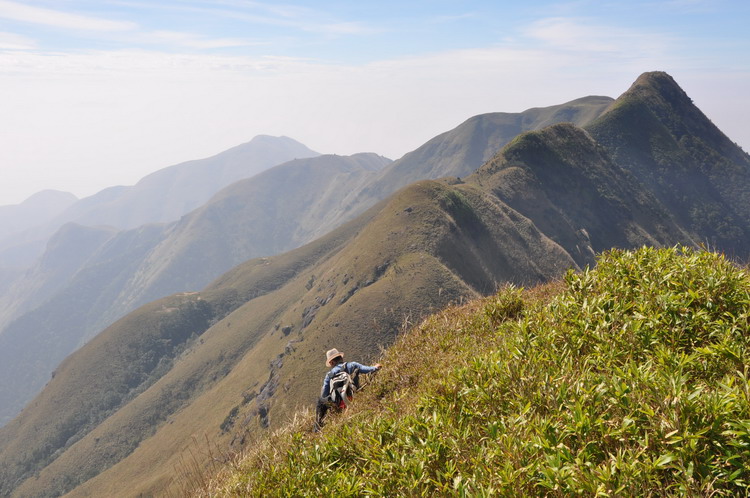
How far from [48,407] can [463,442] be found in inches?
7018

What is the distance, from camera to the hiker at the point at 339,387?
9961 millimetres

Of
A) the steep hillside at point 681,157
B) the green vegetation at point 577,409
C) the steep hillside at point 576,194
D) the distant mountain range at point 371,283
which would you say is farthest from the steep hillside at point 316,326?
the steep hillside at point 681,157

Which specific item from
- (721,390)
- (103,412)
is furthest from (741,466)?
(103,412)

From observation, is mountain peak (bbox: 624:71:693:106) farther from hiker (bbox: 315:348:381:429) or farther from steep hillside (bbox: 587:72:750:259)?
hiker (bbox: 315:348:381:429)

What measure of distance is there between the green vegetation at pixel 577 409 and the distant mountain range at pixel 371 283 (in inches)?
1892

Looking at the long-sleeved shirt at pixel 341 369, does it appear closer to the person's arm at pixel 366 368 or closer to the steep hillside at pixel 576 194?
the person's arm at pixel 366 368

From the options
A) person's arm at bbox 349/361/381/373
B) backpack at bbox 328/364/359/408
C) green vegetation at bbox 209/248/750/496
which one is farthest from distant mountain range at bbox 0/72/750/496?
green vegetation at bbox 209/248/750/496

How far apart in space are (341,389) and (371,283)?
77157mm

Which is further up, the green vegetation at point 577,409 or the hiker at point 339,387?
the green vegetation at point 577,409

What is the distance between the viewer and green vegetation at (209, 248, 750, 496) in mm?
4277

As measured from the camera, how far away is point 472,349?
8.96m

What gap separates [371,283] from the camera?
87125mm

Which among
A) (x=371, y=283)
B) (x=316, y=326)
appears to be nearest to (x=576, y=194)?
(x=371, y=283)

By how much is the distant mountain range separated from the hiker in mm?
45670
